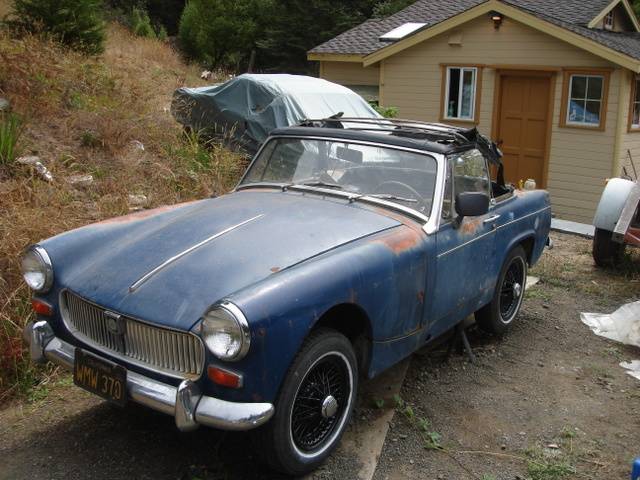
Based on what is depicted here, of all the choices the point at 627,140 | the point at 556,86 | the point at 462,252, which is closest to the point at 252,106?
the point at 556,86

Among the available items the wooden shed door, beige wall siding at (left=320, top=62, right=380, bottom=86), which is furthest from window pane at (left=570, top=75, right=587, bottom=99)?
beige wall siding at (left=320, top=62, right=380, bottom=86)

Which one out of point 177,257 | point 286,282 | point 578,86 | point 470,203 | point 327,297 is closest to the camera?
point 286,282

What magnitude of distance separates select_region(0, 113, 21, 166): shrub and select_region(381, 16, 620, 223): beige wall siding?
29.1 ft

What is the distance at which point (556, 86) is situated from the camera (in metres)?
12.4

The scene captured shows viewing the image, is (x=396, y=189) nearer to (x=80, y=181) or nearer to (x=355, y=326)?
(x=355, y=326)

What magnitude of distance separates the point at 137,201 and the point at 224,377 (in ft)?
14.9

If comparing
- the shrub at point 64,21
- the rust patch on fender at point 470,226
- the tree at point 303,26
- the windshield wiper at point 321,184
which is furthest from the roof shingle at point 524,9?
the windshield wiper at point 321,184

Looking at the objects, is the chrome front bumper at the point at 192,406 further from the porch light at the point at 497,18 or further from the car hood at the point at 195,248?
the porch light at the point at 497,18

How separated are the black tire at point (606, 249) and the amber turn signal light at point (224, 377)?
569cm

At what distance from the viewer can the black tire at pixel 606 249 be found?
734 cm

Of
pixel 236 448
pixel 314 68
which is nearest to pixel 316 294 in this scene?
pixel 236 448

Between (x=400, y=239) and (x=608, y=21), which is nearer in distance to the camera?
(x=400, y=239)

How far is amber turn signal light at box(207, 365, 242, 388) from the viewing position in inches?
112

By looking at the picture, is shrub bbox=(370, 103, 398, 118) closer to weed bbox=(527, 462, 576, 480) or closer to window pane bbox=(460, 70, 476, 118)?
window pane bbox=(460, 70, 476, 118)
